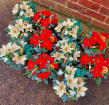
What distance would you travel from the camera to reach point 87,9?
72.8 inches

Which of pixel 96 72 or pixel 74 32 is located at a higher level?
pixel 74 32

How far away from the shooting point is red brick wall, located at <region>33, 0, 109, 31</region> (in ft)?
5.66

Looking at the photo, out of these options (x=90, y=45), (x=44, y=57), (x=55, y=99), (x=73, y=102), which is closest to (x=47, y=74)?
(x=44, y=57)

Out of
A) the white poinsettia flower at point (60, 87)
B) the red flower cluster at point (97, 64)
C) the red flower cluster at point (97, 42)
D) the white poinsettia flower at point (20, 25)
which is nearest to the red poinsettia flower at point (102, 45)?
the red flower cluster at point (97, 42)

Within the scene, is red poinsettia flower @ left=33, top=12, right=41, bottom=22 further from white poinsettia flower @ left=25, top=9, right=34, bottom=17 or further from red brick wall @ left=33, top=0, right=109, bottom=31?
red brick wall @ left=33, top=0, right=109, bottom=31

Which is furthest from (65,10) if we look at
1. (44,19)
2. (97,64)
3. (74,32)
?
(97,64)

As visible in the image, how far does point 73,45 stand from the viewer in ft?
4.71

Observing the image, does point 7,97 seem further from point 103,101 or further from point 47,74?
point 103,101

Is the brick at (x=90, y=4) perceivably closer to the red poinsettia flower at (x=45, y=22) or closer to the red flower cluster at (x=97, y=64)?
the red poinsettia flower at (x=45, y=22)

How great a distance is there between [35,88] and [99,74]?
735 mm

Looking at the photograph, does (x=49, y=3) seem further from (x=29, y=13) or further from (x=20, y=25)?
→ (x=20, y=25)

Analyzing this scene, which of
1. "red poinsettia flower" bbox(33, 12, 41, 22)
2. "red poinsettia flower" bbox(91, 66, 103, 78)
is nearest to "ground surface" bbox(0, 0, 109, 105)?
"red poinsettia flower" bbox(91, 66, 103, 78)

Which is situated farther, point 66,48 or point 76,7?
point 76,7

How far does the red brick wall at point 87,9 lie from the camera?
1724 mm
